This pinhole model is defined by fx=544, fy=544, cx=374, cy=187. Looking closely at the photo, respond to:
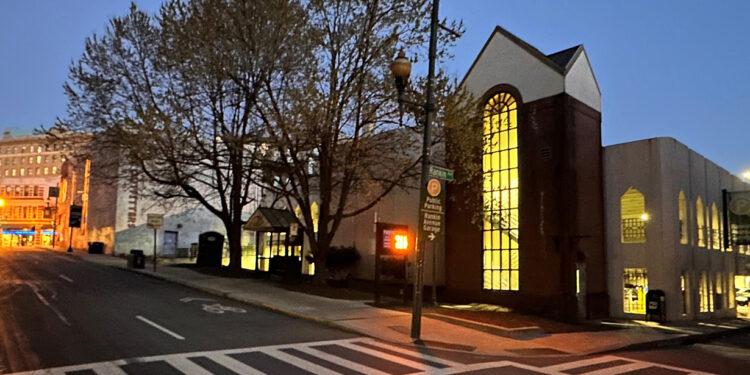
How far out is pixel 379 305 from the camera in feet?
56.4

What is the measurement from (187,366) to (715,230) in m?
24.2

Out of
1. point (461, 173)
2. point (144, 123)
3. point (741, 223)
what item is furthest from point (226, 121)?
point (741, 223)

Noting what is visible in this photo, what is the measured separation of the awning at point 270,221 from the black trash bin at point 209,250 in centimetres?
320

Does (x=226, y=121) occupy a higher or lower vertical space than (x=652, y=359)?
higher

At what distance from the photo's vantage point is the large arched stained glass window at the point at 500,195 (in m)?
20.1

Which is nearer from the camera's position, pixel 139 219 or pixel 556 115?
pixel 556 115

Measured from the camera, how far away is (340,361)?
30.7ft

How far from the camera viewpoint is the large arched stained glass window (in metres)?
20.1

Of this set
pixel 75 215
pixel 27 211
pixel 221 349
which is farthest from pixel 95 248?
pixel 27 211

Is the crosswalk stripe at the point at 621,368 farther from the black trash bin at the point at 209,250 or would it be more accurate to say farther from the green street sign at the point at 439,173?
the black trash bin at the point at 209,250

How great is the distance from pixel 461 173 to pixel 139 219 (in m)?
34.6

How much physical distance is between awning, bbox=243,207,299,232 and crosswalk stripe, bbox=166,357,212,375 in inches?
754

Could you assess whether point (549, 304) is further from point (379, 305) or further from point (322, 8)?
point (322, 8)

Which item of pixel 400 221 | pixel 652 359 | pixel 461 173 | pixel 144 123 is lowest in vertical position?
pixel 652 359
